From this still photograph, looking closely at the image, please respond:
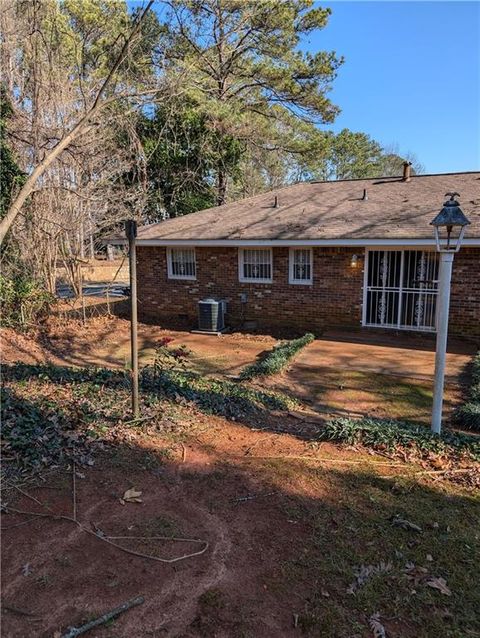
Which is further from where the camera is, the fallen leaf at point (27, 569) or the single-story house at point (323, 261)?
the single-story house at point (323, 261)

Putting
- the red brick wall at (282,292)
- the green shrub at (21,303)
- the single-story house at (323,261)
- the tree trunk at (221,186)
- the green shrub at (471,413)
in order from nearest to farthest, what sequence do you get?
the green shrub at (471,413), the red brick wall at (282,292), the single-story house at (323,261), the green shrub at (21,303), the tree trunk at (221,186)

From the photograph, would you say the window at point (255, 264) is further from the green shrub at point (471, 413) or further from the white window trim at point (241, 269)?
the green shrub at point (471, 413)

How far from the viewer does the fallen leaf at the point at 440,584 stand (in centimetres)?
258

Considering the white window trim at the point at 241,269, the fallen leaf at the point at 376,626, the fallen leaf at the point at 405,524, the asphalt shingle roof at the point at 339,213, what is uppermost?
the asphalt shingle roof at the point at 339,213

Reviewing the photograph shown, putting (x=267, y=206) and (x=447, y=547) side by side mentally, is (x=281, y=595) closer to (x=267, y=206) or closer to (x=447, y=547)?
(x=447, y=547)

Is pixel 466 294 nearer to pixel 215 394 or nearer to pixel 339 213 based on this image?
pixel 339 213

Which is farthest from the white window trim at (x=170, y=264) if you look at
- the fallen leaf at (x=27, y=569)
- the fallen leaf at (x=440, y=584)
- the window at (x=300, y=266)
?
the fallen leaf at (x=440, y=584)

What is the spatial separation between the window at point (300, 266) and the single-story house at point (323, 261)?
26 mm

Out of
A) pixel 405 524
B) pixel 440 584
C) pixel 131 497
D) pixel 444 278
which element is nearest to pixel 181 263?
pixel 444 278

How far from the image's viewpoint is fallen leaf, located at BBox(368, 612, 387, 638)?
7.43 feet

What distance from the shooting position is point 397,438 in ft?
15.4

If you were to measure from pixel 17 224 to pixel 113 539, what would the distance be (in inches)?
434

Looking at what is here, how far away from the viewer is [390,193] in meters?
12.8

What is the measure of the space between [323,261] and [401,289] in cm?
199
